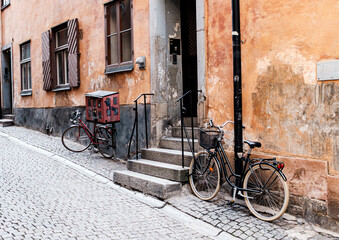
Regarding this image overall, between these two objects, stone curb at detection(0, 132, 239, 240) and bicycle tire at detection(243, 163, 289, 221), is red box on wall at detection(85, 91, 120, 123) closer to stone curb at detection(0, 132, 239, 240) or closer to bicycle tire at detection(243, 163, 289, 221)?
stone curb at detection(0, 132, 239, 240)

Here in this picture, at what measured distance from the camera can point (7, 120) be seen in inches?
614

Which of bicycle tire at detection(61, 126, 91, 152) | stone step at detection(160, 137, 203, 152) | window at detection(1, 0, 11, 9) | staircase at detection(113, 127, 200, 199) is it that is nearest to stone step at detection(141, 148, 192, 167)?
staircase at detection(113, 127, 200, 199)

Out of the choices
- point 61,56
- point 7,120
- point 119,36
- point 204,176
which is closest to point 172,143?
point 204,176

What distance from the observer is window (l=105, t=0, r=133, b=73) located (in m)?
8.48

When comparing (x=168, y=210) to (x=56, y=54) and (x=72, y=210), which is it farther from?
(x=56, y=54)

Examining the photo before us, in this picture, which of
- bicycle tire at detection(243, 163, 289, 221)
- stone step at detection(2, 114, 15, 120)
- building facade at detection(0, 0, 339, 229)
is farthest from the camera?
stone step at detection(2, 114, 15, 120)

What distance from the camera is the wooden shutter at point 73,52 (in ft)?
34.0

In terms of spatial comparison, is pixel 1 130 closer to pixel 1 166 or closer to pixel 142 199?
pixel 1 166

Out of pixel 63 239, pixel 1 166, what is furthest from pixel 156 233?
pixel 1 166

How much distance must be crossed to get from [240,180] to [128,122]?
3.84m

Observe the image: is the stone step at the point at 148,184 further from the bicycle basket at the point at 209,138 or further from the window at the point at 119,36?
the window at the point at 119,36

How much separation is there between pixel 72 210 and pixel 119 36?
15.6 ft

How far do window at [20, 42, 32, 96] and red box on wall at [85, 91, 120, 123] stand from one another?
21.7ft

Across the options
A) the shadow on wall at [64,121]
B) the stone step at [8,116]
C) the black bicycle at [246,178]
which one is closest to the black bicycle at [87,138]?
the shadow on wall at [64,121]
